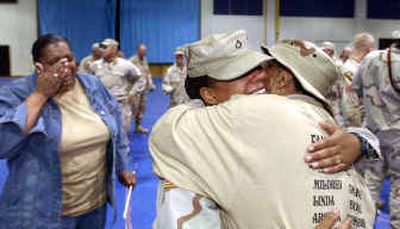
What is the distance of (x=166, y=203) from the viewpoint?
1277 mm

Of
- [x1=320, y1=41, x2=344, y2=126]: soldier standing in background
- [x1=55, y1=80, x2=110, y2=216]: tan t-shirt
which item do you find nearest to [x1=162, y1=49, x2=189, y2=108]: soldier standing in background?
[x1=320, y1=41, x2=344, y2=126]: soldier standing in background

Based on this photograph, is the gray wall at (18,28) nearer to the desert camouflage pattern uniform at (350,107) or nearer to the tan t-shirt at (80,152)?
the desert camouflage pattern uniform at (350,107)

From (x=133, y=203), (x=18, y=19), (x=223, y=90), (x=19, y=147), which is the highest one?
(x=18, y=19)

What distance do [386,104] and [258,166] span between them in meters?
2.98

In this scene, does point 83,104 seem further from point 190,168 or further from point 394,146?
point 394,146

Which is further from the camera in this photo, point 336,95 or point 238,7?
point 238,7

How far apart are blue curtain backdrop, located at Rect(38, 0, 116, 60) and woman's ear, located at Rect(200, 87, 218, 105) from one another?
19456mm

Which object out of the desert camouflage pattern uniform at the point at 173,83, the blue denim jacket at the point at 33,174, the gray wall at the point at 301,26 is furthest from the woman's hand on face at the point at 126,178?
the gray wall at the point at 301,26

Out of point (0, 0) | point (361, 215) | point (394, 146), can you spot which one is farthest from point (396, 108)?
point (0, 0)

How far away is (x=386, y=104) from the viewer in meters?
3.87

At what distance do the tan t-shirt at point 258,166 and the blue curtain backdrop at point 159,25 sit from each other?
66.9 feet

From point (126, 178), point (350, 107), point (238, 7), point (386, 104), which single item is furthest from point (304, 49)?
point (238, 7)

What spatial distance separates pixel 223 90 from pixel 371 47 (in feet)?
16.9

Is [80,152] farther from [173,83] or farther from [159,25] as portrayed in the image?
[159,25]
